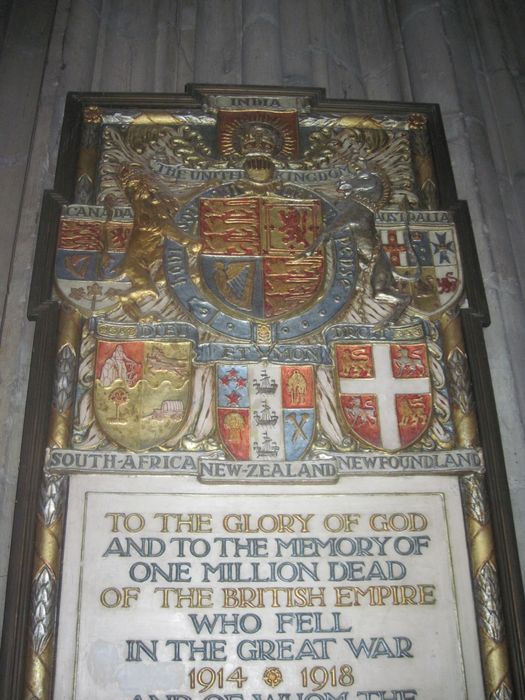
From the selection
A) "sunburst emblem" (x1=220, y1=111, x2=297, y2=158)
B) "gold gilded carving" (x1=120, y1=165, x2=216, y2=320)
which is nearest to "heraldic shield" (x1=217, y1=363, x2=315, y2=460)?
"gold gilded carving" (x1=120, y1=165, x2=216, y2=320)

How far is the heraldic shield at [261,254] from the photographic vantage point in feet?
11.5

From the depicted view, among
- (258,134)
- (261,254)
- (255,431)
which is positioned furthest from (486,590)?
(258,134)

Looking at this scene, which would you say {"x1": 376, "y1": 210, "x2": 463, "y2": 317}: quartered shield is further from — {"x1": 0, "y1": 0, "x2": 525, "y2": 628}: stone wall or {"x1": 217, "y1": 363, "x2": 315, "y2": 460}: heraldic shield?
{"x1": 217, "y1": 363, "x2": 315, "y2": 460}: heraldic shield

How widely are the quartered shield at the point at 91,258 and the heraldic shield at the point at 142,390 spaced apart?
241 millimetres

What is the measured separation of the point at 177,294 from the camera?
3.51 meters

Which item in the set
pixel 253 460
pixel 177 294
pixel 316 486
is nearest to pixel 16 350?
pixel 177 294

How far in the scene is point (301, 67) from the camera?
4.43m

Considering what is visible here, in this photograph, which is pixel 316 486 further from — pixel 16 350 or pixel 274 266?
pixel 16 350

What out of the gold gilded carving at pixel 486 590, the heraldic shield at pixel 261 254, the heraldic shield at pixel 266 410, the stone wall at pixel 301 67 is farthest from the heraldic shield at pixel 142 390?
the gold gilded carving at pixel 486 590

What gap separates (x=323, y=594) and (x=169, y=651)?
608 mm

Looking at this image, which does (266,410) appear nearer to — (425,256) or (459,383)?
(459,383)

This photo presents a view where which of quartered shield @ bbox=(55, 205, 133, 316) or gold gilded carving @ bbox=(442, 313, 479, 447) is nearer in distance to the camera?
gold gilded carving @ bbox=(442, 313, 479, 447)

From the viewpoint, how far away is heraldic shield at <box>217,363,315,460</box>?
10.4 feet

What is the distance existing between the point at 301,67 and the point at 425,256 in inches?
58.3
